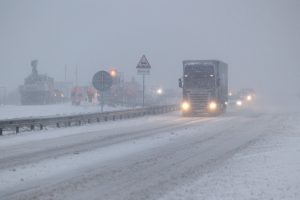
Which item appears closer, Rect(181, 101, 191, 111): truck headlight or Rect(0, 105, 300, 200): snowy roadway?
Rect(0, 105, 300, 200): snowy roadway

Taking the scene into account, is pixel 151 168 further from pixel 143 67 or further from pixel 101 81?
pixel 143 67

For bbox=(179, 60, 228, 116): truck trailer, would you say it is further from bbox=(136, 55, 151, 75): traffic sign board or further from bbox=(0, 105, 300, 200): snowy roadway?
bbox=(0, 105, 300, 200): snowy roadway

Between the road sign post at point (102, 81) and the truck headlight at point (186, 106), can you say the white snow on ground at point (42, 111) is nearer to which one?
the truck headlight at point (186, 106)

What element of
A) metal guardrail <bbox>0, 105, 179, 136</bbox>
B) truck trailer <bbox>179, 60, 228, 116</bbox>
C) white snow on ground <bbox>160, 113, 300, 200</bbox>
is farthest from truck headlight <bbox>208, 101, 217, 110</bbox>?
white snow on ground <bbox>160, 113, 300, 200</bbox>

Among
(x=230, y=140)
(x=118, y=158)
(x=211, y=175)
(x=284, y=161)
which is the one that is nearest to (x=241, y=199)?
(x=211, y=175)

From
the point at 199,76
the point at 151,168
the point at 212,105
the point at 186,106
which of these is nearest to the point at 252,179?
the point at 151,168

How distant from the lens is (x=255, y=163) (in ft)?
47.2

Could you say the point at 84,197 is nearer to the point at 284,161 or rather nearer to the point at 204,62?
the point at 284,161

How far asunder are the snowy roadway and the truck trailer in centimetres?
1924

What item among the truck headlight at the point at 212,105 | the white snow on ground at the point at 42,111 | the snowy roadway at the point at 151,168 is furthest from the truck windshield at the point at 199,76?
the snowy roadway at the point at 151,168

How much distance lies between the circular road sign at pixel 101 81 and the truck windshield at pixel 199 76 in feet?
33.6

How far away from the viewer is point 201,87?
4184 cm

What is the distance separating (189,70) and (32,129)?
1771 cm

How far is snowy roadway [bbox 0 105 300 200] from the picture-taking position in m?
10.4
